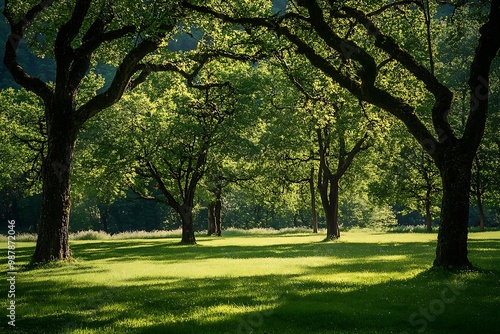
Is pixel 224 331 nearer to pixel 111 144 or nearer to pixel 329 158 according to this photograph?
pixel 111 144

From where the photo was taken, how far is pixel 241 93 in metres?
40.3

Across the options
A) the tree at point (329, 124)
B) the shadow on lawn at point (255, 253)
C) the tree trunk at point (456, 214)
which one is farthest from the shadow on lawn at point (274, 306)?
the tree at point (329, 124)

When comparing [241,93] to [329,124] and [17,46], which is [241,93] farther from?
[17,46]

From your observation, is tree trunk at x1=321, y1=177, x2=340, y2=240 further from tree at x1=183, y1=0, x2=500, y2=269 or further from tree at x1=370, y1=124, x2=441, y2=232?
tree at x1=183, y1=0, x2=500, y2=269

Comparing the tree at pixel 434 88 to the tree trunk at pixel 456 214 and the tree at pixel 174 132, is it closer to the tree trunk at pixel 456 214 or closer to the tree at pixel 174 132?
the tree trunk at pixel 456 214

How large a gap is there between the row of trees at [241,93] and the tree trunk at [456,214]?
0.12ft

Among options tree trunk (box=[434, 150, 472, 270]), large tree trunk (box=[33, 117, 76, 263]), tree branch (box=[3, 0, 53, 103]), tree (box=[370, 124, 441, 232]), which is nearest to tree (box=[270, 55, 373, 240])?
tree trunk (box=[434, 150, 472, 270])

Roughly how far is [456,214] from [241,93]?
27.8 metres

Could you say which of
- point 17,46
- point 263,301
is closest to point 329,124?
point 17,46

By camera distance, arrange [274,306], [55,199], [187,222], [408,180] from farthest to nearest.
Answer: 1. [408,180]
2. [187,222]
3. [55,199]
4. [274,306]

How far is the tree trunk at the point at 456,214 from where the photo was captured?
15.1 metres

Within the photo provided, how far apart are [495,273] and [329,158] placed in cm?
3470

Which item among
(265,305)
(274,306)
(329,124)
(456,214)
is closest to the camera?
(274,306)

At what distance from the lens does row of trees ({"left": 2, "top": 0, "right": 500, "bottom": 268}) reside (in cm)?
1630
